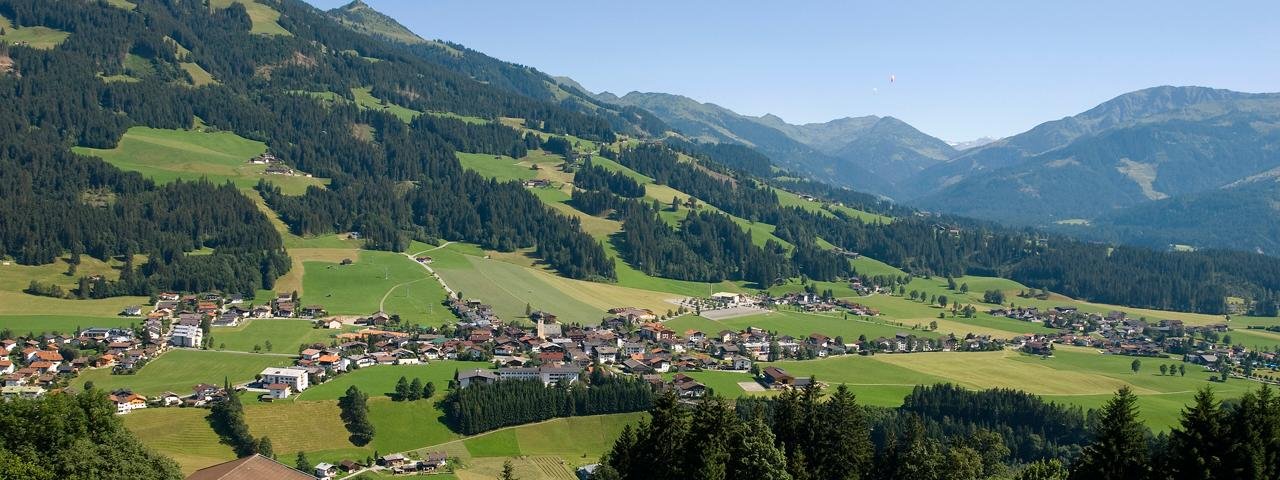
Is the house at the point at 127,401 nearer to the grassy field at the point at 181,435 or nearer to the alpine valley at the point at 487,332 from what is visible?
the alpine valley at the point at 487,332

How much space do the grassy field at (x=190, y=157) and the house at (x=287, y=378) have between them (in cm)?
8137

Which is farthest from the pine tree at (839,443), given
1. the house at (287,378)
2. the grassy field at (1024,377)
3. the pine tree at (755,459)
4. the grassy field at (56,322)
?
the grassy field at (56,322)

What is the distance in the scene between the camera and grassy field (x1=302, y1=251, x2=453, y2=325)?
116m

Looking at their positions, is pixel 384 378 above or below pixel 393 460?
above

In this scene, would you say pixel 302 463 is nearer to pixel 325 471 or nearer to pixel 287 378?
pixel 325 471

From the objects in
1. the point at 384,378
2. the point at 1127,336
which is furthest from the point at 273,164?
the point at 1127,336

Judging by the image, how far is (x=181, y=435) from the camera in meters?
67.4

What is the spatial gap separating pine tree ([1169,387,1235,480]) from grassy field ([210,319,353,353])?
279 ft

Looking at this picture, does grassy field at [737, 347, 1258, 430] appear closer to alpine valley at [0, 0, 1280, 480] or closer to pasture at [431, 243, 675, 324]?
alpine valley at [0, 0, 1280, 480]

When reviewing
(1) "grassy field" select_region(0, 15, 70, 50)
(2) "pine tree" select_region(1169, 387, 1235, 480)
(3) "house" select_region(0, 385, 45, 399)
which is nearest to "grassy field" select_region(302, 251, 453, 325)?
Answer: (3) "house" select_region(0, 385, 45, 399)

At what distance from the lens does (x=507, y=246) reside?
534 ft

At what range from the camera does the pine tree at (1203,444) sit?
82.6ft

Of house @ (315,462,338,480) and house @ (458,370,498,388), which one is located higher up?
house @ (458,370,498,388)

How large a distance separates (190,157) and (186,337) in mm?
80729
